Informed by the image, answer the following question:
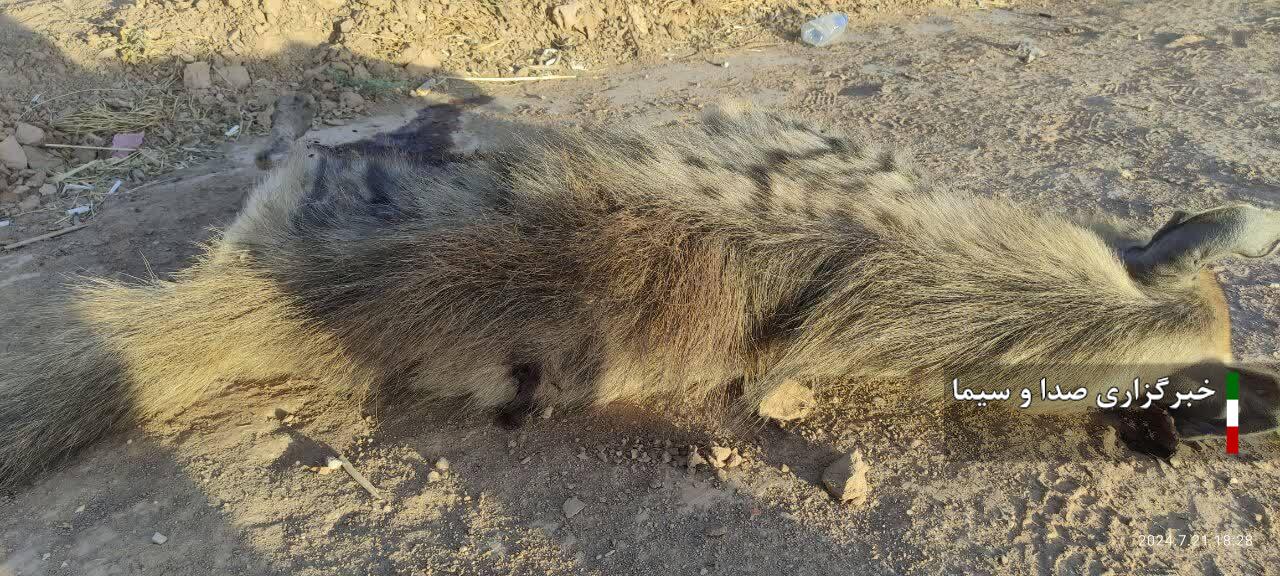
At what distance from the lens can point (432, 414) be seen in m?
2.89

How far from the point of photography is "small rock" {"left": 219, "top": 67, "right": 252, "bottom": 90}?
17.7ft

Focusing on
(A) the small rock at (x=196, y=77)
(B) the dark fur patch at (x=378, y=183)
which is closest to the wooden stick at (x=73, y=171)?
(A) the small rock at (x=196, y=77)

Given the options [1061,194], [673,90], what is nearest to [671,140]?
[1061,194]

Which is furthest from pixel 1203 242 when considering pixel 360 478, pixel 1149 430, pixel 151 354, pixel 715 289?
pixel 151 354

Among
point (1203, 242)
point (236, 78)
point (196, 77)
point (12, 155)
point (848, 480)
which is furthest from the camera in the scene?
point (236, 78)

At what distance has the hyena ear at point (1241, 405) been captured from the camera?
2416 millimetres

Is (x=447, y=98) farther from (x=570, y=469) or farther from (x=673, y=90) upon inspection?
(x=570, y=469)

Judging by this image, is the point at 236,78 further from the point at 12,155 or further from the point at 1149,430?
the point at 1149,430

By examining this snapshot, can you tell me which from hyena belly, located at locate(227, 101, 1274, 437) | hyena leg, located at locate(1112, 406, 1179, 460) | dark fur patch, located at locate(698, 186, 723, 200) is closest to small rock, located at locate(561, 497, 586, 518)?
hyena belly, located at locate(227, 101, 1274, 437)

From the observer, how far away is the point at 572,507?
2459 mm

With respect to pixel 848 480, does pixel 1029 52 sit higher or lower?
higher

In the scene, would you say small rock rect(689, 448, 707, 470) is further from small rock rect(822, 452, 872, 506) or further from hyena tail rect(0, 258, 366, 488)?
hyena tail rect(0, 258, 366, 488)

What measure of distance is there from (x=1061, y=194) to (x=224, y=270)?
4000mm

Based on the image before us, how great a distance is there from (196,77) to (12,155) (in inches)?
49.1
